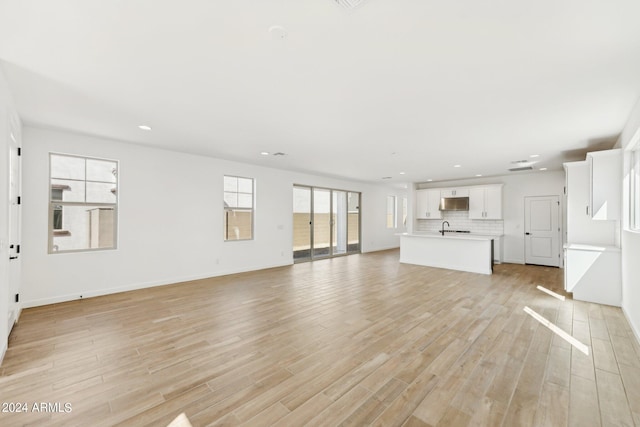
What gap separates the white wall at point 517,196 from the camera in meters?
7.64

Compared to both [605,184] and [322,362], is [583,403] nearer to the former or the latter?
[322,362]

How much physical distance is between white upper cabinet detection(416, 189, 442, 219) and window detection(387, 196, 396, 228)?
1.62 meters

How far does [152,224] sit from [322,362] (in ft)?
14.3

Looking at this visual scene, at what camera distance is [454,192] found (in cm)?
909

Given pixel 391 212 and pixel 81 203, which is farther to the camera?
pixel 391 212

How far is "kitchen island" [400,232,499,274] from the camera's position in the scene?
6531mm

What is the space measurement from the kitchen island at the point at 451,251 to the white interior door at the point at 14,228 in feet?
25.3

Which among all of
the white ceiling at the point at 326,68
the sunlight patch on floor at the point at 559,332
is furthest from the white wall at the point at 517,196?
the sunlight patch on floor at the point at 559,332

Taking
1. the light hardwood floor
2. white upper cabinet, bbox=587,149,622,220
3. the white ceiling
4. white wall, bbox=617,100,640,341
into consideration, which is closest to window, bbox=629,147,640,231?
white wall, bbox=617,100,640,341

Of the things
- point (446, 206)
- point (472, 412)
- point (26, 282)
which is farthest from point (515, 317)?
point (26, 282)

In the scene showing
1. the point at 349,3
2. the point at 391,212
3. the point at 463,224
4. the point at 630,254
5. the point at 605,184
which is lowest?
the point at 630,254

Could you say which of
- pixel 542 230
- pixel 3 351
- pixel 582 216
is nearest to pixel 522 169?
pixel 542 230

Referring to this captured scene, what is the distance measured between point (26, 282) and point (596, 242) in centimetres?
930

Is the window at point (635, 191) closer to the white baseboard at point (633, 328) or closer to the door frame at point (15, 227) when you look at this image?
the white baseboard at point (633, 328)
